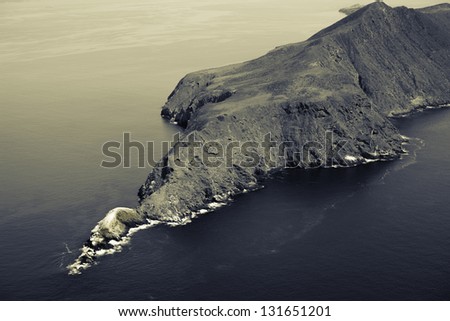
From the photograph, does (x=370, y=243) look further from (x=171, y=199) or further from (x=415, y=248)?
(x=171, y=199)

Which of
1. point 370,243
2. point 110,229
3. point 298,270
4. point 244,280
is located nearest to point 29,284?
point 110,229

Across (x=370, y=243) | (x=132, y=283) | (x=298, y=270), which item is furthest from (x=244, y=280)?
(x=370, y=243)

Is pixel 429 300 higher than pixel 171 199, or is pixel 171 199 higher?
pixel 171 199

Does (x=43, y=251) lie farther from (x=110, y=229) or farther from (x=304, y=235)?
(x=304, y=235)

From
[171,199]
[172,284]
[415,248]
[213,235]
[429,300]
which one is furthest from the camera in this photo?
[171,199]

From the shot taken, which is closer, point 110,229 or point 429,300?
point 429,300

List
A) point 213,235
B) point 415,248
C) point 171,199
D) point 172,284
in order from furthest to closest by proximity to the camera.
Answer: point 171,199 < point 213,235 < point 415,248 < point 172,284
